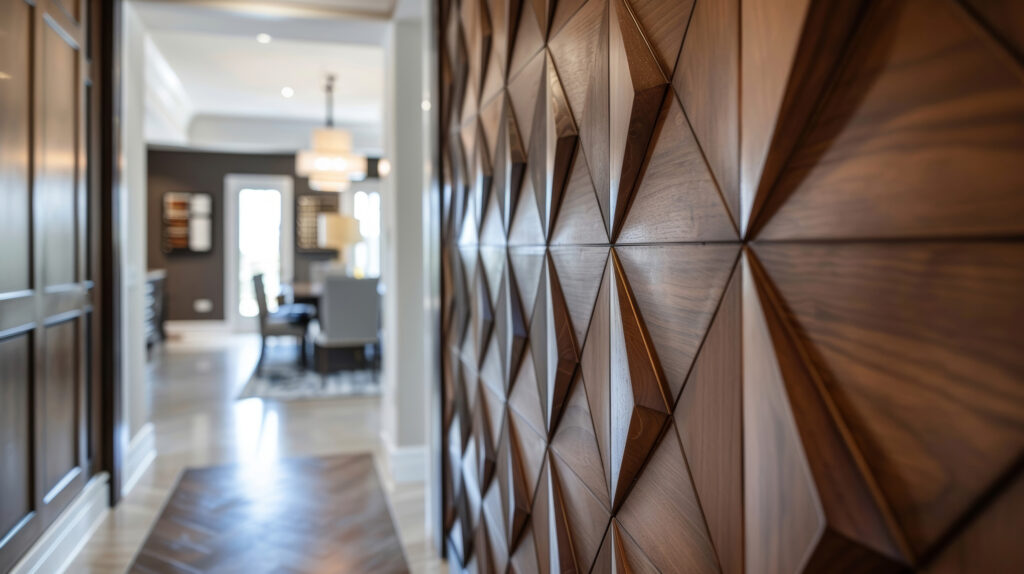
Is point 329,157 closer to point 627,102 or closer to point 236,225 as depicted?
point 236,225

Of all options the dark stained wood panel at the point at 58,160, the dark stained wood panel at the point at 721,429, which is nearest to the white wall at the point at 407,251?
the dark stained wood panel at the point at 58,160

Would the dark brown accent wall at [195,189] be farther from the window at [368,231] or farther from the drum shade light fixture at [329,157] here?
the drum shade light fixture at [329,157]

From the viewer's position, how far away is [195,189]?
971 cm

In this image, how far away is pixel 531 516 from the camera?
1511mm

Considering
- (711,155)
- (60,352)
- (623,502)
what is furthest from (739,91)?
(60,352)

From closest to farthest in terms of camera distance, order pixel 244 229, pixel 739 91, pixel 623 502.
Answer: pixel 739 91 → pixel 623 502 → pixel 244 229

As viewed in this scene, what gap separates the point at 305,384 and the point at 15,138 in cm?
423

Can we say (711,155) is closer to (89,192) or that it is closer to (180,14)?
(89,192)

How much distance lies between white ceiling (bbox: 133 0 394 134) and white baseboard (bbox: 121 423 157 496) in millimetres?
2276

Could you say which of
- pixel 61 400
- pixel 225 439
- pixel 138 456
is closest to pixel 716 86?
pixel 61 400

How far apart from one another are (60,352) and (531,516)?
6.73 feet

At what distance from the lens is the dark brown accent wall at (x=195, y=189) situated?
9633 millimetres

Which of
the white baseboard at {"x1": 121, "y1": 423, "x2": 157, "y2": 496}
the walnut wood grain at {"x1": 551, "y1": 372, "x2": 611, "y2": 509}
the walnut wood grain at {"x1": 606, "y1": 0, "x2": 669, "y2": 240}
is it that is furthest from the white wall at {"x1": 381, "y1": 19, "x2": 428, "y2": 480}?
the walnut wood grain at {"x1": 606, "y1": 0, "x2": 669, "y2": 240}

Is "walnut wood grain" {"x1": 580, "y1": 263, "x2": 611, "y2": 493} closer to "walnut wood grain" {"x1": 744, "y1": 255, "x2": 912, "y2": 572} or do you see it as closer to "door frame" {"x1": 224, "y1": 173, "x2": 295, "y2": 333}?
"walnut wood grain" {"x1": 744, "y1": 255, "x2": 912, "y2": 572}
